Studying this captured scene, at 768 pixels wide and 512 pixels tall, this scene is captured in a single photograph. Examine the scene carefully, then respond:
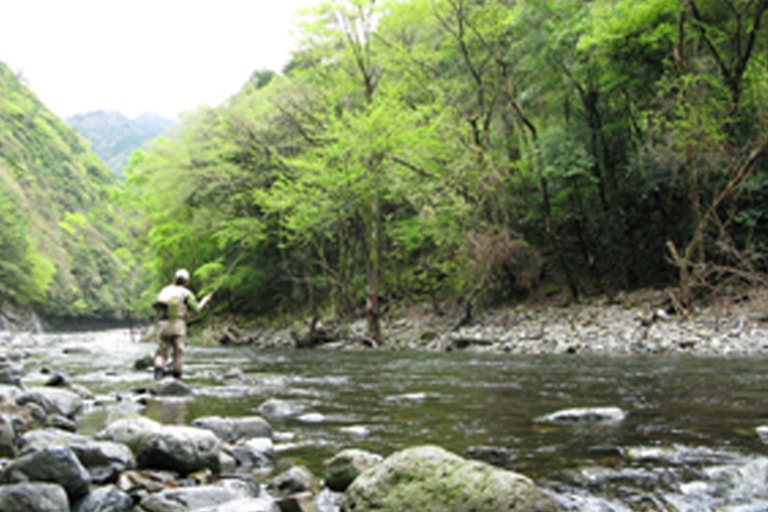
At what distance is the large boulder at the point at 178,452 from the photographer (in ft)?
12.9

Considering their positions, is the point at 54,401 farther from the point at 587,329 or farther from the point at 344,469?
the point at 587,329

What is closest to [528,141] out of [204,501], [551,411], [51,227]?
[551,411]

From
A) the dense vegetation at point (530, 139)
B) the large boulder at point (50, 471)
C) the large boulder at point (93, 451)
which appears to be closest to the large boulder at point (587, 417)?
the large boulder at point (93, 451)

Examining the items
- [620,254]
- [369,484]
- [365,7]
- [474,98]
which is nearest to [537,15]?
[474,98]

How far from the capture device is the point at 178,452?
13.0 feet

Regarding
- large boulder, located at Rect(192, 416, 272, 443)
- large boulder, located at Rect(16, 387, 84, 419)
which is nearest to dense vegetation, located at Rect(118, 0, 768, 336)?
large boulder, located at Rect(192, 416, 272, 443)

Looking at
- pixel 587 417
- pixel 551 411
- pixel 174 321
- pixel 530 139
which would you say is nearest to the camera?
pixel 587 417

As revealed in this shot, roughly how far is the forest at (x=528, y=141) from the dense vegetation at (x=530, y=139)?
7 centimetres

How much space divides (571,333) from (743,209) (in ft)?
20.9

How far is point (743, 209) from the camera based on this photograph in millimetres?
16344

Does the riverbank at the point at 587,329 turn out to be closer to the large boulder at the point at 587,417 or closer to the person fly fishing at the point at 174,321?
the large boulder at the point at 587,417

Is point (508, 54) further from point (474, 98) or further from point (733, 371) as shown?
point (733, 371)

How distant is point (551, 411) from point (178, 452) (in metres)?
3.56

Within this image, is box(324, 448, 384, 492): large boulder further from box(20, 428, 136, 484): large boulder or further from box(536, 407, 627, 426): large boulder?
box(536, 407, 627, 426): large boulder
